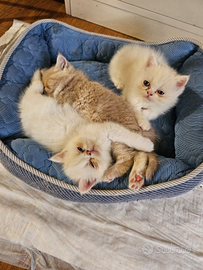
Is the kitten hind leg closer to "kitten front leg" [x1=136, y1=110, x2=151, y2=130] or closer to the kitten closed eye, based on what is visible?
"kitten front leg" [x1=136, y1=110, x2=151, y2=130]

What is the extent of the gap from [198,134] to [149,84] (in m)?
0.43

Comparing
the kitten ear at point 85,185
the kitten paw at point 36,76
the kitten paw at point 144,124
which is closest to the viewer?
the kitten ear at point 85,185

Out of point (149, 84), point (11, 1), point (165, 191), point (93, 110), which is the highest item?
point (11, 1)

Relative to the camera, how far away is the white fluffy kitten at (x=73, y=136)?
1085 mm

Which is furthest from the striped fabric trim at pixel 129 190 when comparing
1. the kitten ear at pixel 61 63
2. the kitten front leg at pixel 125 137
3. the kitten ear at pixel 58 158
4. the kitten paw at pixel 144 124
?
the kitten ear at pixel 61 63

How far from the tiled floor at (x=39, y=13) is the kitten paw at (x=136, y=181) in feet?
6.14

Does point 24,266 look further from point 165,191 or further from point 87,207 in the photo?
point 165,191

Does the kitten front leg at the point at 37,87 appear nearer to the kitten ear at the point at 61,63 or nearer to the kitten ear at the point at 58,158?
the kitten ear at the point at 61,63

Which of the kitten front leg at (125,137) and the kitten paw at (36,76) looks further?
the kitten paw at (36,76)

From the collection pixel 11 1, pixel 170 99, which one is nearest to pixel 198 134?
pixel 170 99

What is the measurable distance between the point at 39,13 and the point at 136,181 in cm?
233

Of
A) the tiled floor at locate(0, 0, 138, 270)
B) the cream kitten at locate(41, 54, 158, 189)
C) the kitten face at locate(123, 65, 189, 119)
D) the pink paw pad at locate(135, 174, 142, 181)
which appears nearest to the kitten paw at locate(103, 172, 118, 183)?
the cream kitten at locate(41, 54, 158, 189)

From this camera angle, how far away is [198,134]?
1228 millimetres

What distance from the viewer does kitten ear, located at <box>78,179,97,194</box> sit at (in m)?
1.02
